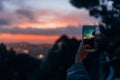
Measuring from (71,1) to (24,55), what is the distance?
3.53 metres

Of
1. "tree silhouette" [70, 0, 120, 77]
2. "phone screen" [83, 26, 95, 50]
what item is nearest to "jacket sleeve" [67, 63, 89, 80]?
"phone screen" [83, 26, 95, 50]

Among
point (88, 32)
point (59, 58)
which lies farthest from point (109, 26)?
point (88, 32)

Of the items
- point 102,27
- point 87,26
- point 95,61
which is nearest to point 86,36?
point 87,26

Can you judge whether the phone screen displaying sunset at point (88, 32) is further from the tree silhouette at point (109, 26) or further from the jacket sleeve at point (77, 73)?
the tree silhouette at point (109, 26)

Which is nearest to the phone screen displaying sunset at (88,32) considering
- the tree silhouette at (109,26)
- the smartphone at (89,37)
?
the smartphone at (89,37)

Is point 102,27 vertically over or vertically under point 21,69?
over

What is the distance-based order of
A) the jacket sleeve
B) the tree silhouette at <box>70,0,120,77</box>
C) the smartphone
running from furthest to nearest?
the tree silhouette at <box>70,0,120,77</box>, the smartphone, the jacket sleeve

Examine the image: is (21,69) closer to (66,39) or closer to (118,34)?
(66,39)

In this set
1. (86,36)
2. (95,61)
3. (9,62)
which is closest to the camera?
(86,36)

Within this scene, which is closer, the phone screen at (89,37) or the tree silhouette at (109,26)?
the phone screen at (89,37)

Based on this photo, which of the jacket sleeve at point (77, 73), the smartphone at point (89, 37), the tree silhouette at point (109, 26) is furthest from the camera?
the tree silhouette at point (109, 26)

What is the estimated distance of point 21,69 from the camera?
92.1 ft

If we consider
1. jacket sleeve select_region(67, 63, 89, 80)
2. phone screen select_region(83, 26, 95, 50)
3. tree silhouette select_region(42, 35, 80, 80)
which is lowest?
tree silhouette select_region(42, 35, 80, 80)

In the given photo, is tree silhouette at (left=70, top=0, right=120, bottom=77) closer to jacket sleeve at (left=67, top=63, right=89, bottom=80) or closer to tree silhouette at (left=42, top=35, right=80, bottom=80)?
tree silhouette at (left=42, top=35, right=80, bottom=80)
